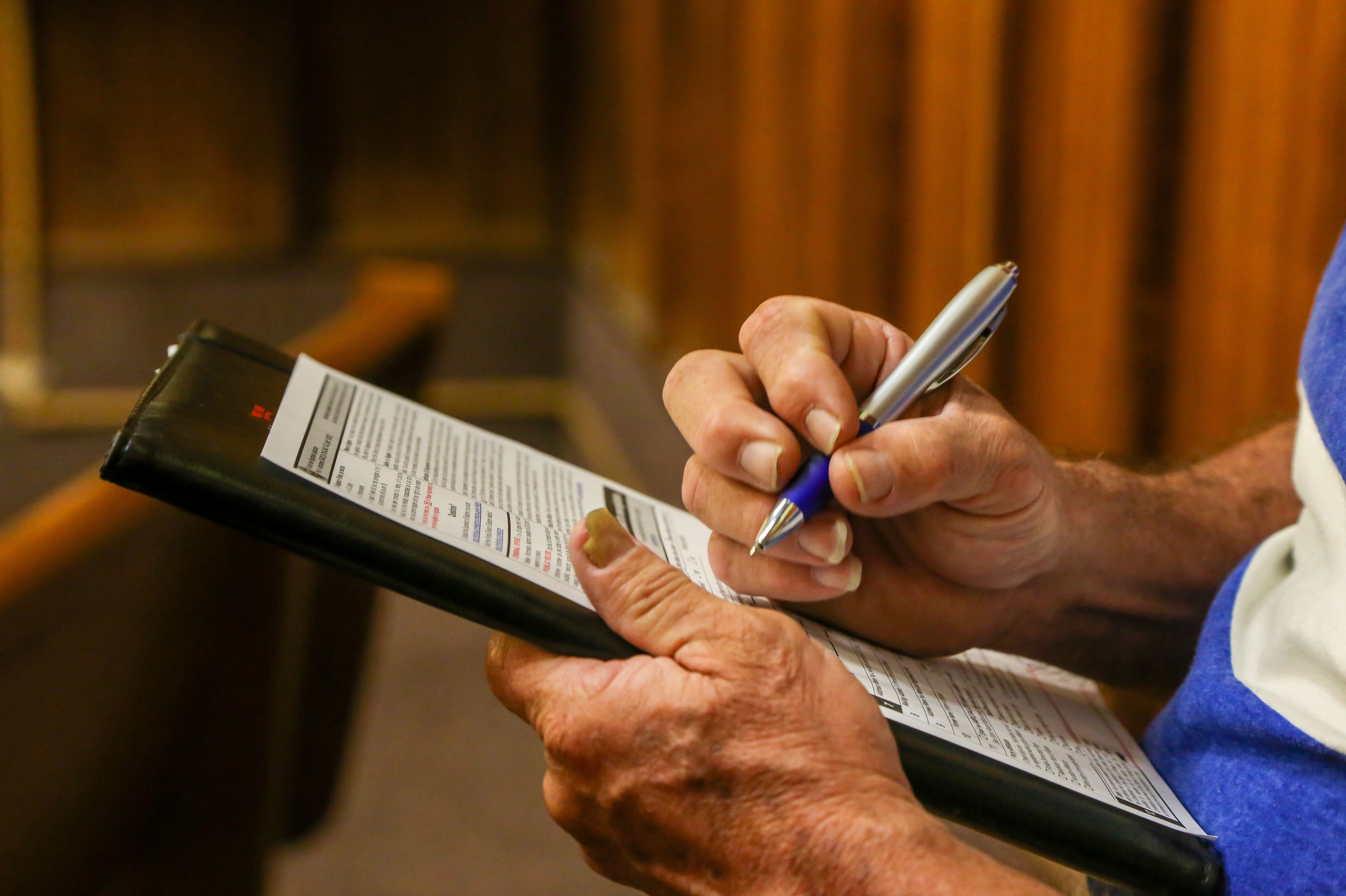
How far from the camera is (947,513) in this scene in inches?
19.5

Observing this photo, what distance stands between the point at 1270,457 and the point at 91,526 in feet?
2.32

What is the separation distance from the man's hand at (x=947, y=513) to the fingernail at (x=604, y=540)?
0.05m

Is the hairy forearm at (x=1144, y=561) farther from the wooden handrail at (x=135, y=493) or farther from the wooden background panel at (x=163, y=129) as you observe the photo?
the wooden background panel at (x=163, y=129)

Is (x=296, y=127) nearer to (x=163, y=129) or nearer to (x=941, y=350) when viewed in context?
(x=163, y=129)

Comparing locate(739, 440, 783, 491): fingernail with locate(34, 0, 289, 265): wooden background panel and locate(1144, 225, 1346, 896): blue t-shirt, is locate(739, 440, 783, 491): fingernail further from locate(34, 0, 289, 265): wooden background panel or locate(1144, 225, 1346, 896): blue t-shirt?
locate(34, 0, 289, 265): wooden background panel

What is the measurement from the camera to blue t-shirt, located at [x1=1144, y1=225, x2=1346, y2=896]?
0.39 metres

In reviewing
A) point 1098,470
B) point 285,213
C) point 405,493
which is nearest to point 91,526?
point 405,493

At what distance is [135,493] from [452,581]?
34 centimetres

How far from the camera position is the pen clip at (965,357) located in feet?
1.51

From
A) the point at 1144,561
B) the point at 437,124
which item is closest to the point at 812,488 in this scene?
the point at 1144,561

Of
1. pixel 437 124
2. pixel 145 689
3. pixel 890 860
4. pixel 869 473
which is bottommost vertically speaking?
pixel 145 689

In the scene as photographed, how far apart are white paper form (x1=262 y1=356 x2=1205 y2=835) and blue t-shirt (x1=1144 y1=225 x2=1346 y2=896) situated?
18mm

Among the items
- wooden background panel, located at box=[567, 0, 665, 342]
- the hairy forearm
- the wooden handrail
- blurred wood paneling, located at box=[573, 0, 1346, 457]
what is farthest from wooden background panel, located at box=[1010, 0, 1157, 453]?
wooden background panel, located at box=[567, 0, 665, 342]

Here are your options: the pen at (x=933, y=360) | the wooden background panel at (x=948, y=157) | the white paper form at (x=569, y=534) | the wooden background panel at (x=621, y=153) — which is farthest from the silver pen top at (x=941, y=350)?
the wooden background panel at (x=621, y=153)
